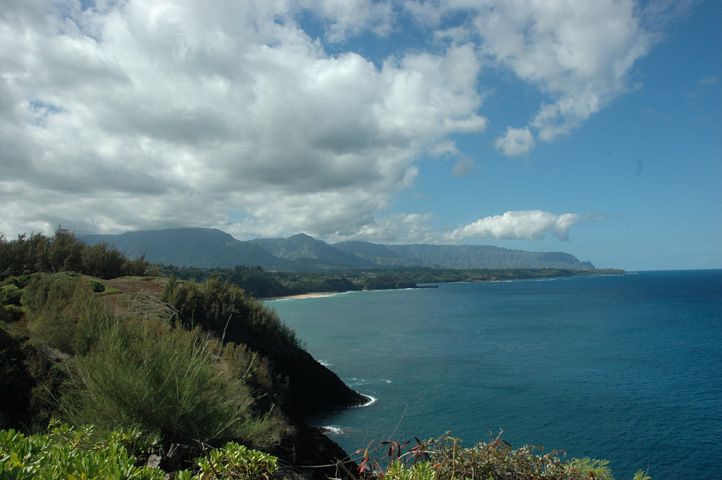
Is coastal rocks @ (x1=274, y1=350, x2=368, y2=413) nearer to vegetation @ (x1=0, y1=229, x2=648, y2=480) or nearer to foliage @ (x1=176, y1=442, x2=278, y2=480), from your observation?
vegetation @ (x1=0, y1=229, x2=648, y2=480)

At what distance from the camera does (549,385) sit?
29.4m

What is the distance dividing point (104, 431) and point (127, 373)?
2.29 feet

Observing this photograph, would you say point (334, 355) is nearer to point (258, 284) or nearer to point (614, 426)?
point (614, 426)

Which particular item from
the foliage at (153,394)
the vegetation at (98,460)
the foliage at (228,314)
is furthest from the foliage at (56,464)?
the foliage at (228,314)

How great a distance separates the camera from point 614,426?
2188cm

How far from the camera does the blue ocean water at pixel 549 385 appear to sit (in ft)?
66.1

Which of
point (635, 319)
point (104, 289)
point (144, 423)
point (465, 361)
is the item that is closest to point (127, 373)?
point (144, 423)

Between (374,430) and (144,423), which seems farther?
(374,430)

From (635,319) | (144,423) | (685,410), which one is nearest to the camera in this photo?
(144,423)

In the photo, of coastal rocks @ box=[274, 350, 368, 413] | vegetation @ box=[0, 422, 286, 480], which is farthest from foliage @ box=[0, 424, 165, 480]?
coastal rocks @ box=[274, 350, 368, 413]

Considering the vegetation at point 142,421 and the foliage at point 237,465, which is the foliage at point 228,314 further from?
the foliage at point 237,465

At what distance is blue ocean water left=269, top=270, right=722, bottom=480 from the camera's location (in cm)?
2016

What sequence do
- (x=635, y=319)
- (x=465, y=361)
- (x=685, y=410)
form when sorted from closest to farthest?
(x=685, y=410) < (x=465, y=361) < (x=635, y=319)

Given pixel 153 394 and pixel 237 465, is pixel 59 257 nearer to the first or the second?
pixel 153 394
